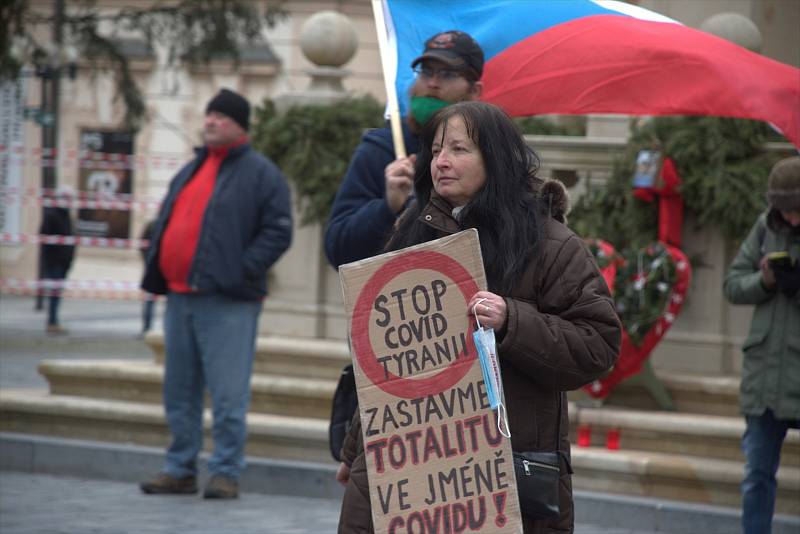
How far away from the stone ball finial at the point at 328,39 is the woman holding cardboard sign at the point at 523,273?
606 cm

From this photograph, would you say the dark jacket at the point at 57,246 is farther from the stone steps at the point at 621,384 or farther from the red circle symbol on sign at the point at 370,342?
the red circle symbol on sign at the point at 370,342

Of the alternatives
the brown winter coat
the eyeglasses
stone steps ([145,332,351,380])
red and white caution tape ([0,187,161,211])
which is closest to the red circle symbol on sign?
the brown winter coat

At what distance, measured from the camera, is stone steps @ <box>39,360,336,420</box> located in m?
8.75

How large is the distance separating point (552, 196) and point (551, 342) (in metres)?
0.47

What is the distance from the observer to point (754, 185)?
8391 millimetres

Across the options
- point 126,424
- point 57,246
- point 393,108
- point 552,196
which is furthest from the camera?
point 57,246

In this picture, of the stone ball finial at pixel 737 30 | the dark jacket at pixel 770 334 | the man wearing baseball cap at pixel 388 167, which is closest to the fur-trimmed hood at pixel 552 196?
the man wearing baseball cap at pixel 388 167

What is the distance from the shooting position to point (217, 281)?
781cm

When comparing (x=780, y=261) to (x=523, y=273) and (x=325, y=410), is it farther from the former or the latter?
(x=325, y=410)

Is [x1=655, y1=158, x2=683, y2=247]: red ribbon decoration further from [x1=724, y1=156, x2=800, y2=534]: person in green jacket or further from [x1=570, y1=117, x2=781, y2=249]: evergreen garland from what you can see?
[x1=724, y1=156, x2=800, y2=534]: person in green jacket

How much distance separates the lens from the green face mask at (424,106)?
4949 mm

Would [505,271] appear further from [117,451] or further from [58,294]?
[58,294]

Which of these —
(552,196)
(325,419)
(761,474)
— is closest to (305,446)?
(325,419)

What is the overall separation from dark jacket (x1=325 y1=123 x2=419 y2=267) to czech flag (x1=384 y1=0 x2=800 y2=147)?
55 cm
